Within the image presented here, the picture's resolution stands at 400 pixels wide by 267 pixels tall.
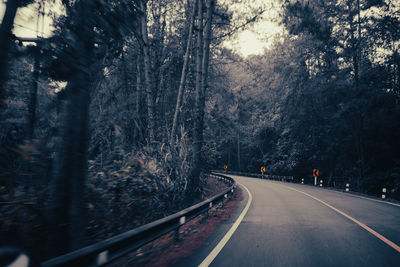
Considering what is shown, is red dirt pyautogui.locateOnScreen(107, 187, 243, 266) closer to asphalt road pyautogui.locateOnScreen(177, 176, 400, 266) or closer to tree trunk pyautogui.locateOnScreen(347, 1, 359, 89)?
asphalt road pyautogui.locateOnScreen(177, 176, 400, 266)

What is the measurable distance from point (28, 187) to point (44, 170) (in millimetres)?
476

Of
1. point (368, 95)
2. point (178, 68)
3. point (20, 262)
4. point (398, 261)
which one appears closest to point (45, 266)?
point (20, 262)

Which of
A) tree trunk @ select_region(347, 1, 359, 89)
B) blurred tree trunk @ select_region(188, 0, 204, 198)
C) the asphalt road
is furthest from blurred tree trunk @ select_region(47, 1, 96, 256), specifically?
tree trunk @ select_region(347, 1, 359, 89)

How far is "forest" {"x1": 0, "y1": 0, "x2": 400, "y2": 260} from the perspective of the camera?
4117mm

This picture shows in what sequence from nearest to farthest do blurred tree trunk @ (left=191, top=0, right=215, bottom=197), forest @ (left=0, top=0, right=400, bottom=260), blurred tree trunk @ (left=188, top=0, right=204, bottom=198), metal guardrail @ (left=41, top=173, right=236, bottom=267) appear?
metal guardrail @ (left=41, top=173, right=236, bottom=267)
forest @ (left=0, top=0, right=400, bottom=260)
blurred tree trunk @ (left=188, top=0, right=204, bottom=198)
blurred tree trunk @ (left=191, top=0, right=215, bottom=197)

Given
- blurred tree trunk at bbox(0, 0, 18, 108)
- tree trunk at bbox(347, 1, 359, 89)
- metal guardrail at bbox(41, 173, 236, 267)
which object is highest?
tree trunk at bbox(347, 1, 359, 89)

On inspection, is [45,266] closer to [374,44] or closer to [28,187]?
[28,187]

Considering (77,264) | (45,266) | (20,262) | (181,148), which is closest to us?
(20,262)

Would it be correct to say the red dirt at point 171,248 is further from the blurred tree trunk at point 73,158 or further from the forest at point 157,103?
the blurred tree trunk at point 73,158

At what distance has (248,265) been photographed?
174 inches

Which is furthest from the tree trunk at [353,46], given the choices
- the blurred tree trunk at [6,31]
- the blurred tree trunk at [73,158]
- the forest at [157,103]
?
the blurred tree trunk at [6,31]

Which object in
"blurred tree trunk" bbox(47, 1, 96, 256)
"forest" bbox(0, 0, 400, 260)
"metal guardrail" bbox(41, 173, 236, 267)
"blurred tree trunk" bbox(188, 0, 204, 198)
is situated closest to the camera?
"metal guardrail" bbox(41, 173, 236, 267)

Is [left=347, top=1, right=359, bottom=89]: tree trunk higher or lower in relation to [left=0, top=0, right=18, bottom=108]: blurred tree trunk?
higher

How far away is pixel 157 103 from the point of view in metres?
16.3
